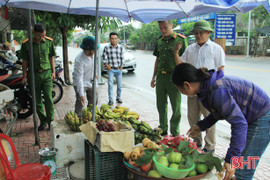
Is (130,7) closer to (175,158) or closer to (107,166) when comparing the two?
(107,166)

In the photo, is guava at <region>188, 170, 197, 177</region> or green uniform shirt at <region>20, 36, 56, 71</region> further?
green uniform shirt at <region>20, 36, 56, 71</region>

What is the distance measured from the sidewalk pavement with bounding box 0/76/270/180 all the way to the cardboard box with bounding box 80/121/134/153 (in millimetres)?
909

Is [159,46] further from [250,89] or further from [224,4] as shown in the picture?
[250,89]

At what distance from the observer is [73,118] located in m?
3.57

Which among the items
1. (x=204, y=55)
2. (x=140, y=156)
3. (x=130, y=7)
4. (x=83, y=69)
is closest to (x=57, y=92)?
(x=83, y=69)


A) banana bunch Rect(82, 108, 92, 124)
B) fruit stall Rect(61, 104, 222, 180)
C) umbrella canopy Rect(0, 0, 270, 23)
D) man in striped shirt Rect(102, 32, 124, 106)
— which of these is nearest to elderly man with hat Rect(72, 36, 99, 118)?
banana bunch Rect(82, 108, 92, 124)

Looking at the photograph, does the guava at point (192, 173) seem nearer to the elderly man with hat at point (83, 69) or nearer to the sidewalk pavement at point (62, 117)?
the sidewalk pavement at point (62, 117)

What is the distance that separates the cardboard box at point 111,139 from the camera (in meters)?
2.58

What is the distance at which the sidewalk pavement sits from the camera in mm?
3606

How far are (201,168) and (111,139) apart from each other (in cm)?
99

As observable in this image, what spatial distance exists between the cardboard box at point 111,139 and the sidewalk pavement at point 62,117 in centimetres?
91

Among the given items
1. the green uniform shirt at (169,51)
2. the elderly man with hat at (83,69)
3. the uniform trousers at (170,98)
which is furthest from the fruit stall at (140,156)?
the green uniform shirt at (169,51)

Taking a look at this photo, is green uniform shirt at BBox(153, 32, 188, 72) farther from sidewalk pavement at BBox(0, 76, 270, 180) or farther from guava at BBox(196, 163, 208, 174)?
guava at BBox(196, 163, 208, 174)

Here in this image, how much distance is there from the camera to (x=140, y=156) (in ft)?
7.67
